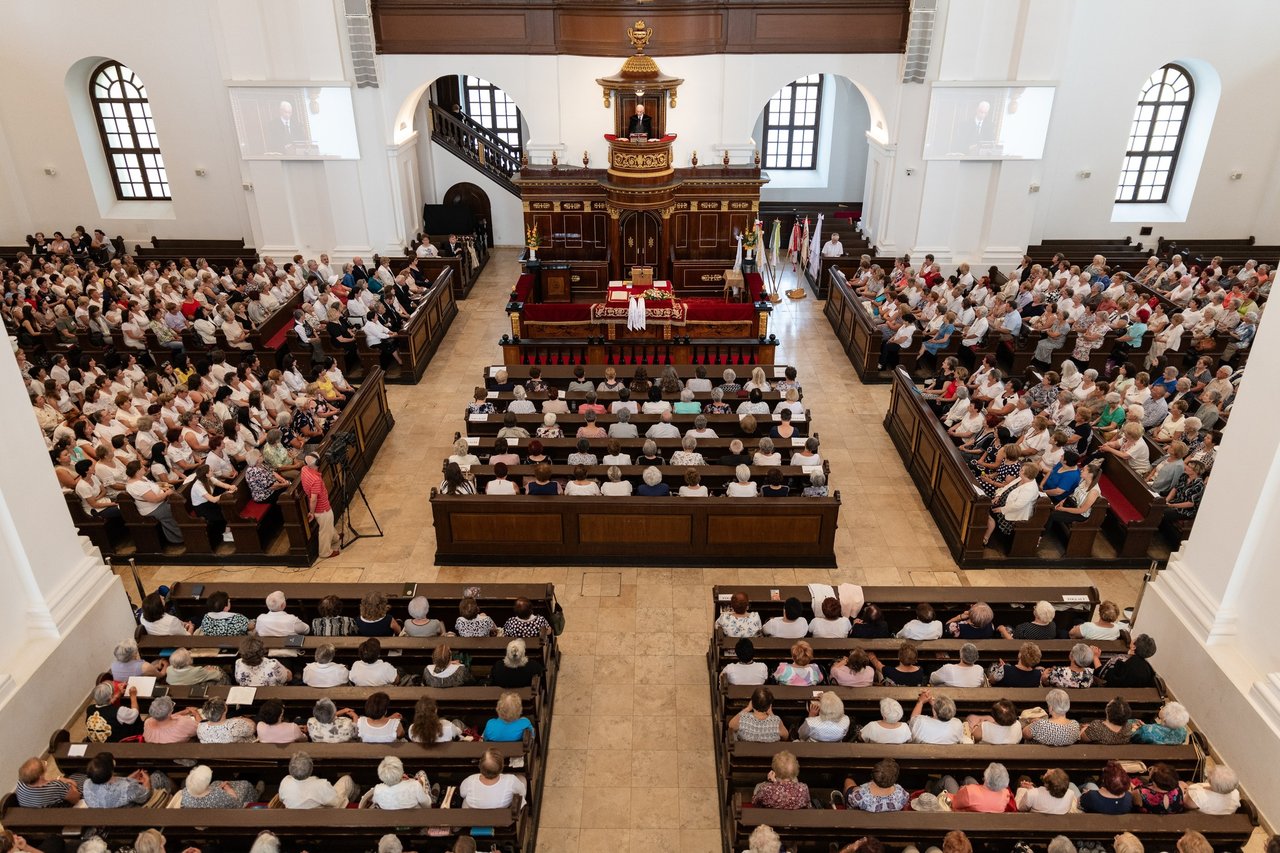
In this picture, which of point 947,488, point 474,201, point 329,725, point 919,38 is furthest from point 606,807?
point 474,201

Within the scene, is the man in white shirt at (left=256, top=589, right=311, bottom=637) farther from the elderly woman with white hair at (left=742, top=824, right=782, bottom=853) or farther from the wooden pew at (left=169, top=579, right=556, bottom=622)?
the elderly woman with white hair at (left=742, top=824, right=782, bottom=853)

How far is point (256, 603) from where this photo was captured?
7.56m

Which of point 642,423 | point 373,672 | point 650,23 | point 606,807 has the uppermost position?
point 650,23

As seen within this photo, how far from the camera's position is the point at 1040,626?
6895 mm

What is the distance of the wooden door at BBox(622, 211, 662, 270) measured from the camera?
1673 cm

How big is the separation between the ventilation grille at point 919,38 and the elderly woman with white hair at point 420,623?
563 inches

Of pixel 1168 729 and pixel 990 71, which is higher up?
pixel 990 71

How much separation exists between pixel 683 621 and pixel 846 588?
1.82 m

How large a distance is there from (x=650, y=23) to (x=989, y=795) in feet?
48.4

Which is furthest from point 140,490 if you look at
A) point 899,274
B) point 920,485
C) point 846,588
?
point 899,274

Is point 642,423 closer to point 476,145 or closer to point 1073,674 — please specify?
point 1073,674

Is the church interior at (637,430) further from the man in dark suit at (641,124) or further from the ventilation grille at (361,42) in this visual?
the man in dark suit at (641,124)

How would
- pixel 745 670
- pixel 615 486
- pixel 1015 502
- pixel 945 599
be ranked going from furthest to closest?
pixel 615 486, pixel 1015 502, pixel 945 599, pixel 745 670

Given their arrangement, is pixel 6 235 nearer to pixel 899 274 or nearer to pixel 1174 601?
pixel 899 274
